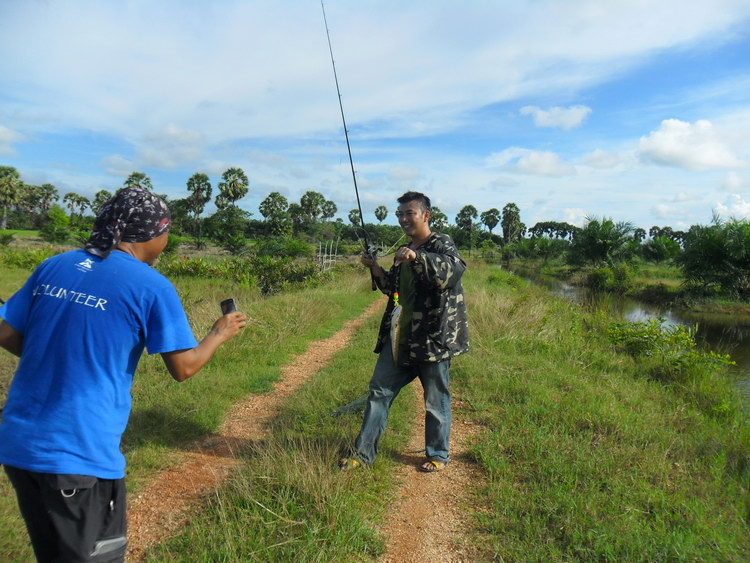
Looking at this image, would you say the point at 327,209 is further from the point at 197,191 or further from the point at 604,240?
the point at 604,240

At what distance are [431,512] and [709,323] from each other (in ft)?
65.7

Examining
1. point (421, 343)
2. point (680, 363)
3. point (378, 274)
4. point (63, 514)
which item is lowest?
point (680, 363)

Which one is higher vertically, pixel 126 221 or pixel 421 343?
pixel 126 221

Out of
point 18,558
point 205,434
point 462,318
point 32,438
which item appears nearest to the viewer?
point 32,438

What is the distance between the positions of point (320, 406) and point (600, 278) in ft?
92.0

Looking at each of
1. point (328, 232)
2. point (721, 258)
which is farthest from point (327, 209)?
point (721, 258)

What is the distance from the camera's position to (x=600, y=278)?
29.0 metres

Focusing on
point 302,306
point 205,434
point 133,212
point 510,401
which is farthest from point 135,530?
point 302,306

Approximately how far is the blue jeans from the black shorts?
1.95 metres

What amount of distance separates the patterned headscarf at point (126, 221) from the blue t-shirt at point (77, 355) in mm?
52

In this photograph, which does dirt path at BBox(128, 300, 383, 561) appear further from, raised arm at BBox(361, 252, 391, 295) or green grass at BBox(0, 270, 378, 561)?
raised arm at BBox(361, 252, 391, 295)

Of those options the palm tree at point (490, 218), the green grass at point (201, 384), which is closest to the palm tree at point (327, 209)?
the palm tree at point (490, 218)

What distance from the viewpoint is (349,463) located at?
3338 mm

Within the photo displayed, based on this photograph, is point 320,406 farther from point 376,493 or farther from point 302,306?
point 302,306
